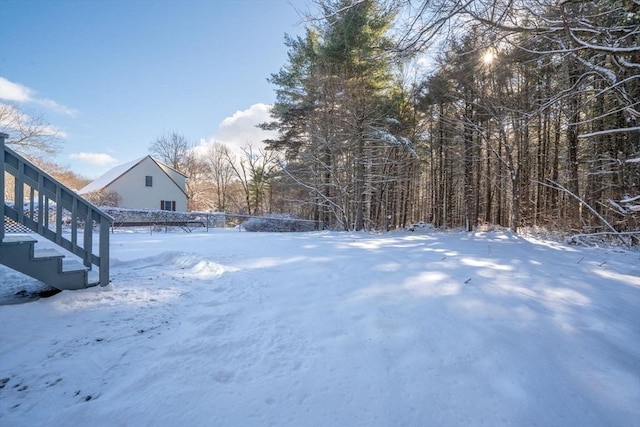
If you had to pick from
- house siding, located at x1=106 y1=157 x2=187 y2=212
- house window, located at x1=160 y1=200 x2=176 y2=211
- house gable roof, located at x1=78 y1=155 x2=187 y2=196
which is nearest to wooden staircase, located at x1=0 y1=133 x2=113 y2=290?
house siding, located at x1=106 y1=157 x2=187 y2=212

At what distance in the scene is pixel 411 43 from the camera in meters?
3.47

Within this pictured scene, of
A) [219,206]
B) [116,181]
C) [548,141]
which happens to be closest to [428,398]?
[548,141]

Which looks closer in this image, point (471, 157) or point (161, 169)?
point (471, 157)

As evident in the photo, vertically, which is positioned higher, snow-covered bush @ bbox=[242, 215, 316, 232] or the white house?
the white house

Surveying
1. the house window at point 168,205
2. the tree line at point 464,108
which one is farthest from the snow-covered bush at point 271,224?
the house window at point 168,205

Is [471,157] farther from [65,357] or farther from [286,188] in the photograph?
[65,357]

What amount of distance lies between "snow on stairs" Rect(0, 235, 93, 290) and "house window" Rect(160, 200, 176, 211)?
20.5m

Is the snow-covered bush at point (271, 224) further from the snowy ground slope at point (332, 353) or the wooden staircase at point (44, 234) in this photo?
the wooden staircase at point (44, 234)

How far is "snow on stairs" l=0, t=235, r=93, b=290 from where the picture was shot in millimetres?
2404

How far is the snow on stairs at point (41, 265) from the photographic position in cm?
240

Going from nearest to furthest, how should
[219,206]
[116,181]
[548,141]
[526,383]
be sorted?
[526,383]
[548,141]
[116,181]
[219,206]

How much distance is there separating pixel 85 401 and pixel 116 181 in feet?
71.5

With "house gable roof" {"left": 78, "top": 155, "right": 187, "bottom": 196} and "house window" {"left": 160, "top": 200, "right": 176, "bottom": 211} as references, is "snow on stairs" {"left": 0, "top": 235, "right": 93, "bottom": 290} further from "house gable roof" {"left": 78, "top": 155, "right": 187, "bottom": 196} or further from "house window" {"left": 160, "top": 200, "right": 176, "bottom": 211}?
"house window" {"left": 160, "top": 200, "right": 176, "bottom": 211}

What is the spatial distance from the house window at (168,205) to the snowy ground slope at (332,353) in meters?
20.4
